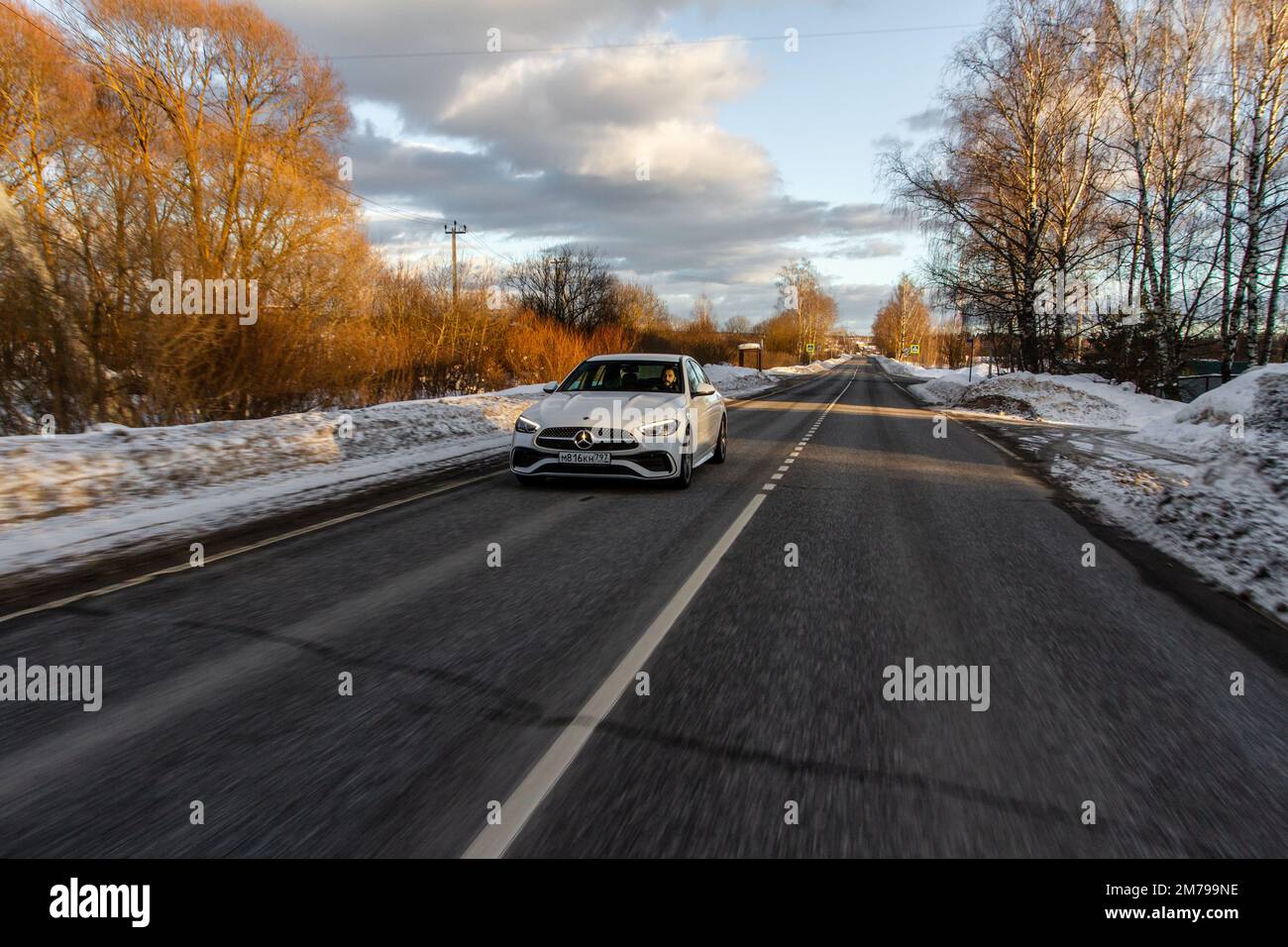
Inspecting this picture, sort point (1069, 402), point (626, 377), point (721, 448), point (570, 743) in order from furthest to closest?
point (1069, 402)
point (721, 448)
point (626, 377)
point (570, 743)

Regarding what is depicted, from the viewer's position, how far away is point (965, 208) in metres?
27.9

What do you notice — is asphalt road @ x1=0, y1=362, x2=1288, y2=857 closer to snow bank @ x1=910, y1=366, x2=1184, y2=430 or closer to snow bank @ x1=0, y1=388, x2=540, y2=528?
snow bank @ x1=0, y1=388, x2=540, y2=528

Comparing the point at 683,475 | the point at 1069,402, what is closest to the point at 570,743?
the point at 683,475

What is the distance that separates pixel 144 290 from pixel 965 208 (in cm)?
2683

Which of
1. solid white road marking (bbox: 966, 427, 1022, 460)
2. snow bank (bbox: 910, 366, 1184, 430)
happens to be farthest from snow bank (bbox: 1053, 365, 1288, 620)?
snow bank (bbox: 910, 366, 1184, 430)

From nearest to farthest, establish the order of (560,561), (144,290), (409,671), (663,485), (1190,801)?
(1190,801), (409,671), (560,561), (663,485), (144,290)

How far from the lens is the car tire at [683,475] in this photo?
29.8 feet

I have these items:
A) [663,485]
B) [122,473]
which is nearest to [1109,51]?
[663,485]

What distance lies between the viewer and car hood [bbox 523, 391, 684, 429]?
8.86m

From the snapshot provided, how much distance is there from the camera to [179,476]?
29.5 feet

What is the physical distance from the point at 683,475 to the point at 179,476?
618 centimetres

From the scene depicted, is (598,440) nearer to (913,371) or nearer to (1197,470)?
(1197,470)

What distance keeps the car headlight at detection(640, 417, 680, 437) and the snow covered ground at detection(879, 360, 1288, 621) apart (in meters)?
4.94
